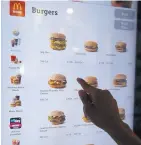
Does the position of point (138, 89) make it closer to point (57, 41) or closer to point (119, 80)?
point (119, 80)

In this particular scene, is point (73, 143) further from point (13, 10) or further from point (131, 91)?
point (13, 10)

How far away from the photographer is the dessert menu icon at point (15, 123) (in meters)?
1.16

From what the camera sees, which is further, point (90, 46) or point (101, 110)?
point (90, 46)

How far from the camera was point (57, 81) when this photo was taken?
1.23 meters

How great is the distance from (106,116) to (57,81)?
52cm

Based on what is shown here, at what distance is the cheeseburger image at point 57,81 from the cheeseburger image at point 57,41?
0.12 m

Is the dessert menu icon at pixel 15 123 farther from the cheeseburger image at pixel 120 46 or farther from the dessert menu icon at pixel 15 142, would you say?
the cheeseburger image at pixel 120 46

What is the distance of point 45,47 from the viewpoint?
3.97ft

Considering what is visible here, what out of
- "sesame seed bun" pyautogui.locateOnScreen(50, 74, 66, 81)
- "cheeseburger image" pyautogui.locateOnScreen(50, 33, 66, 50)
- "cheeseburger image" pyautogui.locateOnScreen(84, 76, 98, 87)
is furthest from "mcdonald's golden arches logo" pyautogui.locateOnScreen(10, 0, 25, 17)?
"cheeseburger image" pyautogui.locateOnScreen(84, 76, 98, 87)

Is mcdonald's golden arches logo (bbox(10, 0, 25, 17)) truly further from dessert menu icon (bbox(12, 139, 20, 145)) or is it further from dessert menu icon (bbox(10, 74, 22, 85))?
dessert menu icon (bbox(12, 139, 20, 145))

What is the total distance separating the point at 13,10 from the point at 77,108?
1.67 ft

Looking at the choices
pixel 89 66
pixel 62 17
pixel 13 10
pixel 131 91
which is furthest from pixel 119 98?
pixel 13 10

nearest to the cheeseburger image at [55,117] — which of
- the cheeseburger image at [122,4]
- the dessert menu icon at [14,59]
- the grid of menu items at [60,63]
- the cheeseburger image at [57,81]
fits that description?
the grid of menu items at [60,63]

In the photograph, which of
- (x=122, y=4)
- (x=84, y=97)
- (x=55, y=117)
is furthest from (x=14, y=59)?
(x=122, y=4)
